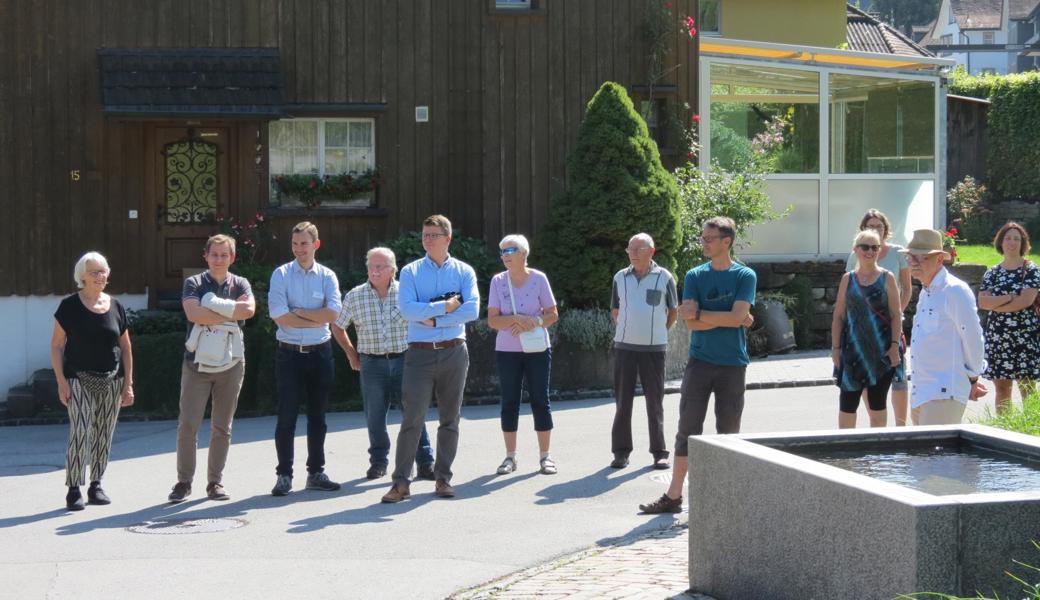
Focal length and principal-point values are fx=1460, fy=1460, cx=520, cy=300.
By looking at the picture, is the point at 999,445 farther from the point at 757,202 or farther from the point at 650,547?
the point at 757,202

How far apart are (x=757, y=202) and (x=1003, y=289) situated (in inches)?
292

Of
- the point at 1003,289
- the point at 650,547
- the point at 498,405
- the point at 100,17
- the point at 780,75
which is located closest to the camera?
the point at 650,547

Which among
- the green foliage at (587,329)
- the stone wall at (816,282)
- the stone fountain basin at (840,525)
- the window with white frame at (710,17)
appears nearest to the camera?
the stone fountain basin at (840,525)

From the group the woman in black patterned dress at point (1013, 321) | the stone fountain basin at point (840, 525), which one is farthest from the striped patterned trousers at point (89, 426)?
the woman in black patterned dress at point (1013, 321)

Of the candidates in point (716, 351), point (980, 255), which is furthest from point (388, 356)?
point (980, 255)

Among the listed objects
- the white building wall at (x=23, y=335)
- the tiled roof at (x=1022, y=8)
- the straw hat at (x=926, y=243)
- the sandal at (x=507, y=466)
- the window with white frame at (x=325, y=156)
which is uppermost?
the tiled roof at (x=1022, y=8)

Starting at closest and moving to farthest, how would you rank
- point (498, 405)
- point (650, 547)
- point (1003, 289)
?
point (650, 547) → point (1003, 289) → point (498, 405)

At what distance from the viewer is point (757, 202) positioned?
18.8 metres

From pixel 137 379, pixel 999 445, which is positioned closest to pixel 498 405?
pixel 137 379

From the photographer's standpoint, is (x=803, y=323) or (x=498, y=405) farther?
(x=803, y=323)

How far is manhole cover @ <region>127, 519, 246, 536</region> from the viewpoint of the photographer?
366 inches

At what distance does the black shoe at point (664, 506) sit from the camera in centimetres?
941

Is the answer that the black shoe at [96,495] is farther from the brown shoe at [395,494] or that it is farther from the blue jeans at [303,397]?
the brown shoe at [395,494]

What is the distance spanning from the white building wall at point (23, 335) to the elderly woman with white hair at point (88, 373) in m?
8.25
